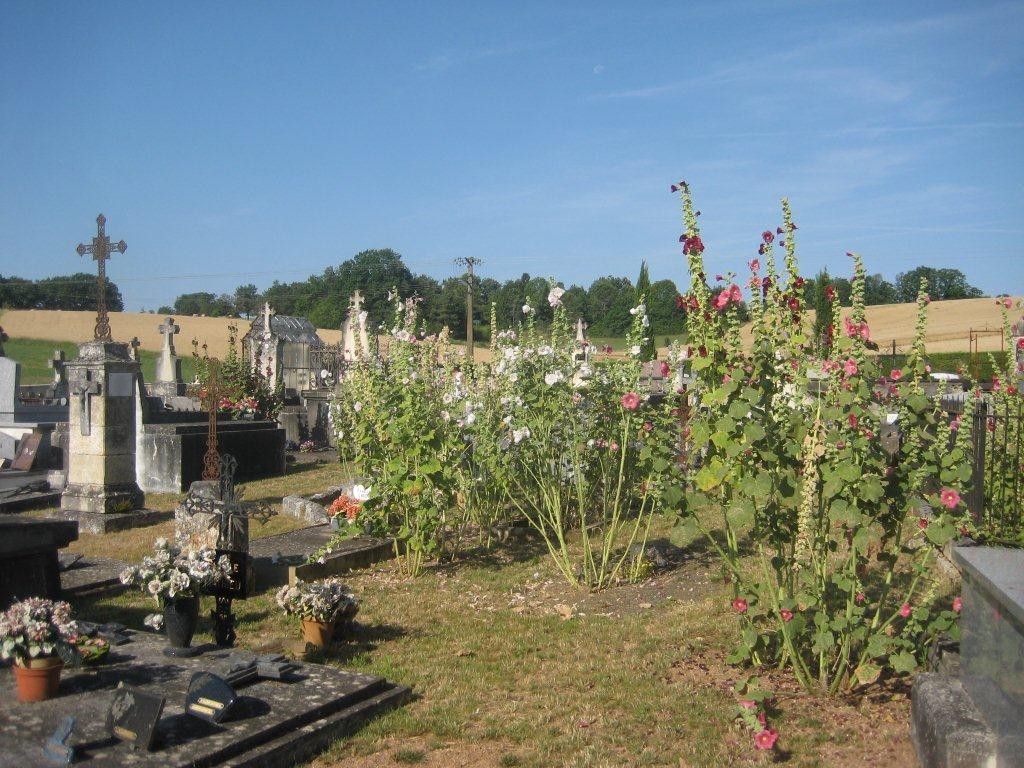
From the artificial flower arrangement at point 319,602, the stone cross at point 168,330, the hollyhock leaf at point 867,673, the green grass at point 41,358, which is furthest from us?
the green grass at point 41,358

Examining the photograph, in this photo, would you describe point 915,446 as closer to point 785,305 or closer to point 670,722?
point 785,305

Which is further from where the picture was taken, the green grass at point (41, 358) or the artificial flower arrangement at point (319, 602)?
the green grass at point (41, 358)

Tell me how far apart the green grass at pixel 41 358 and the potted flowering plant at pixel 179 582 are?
37.1 m

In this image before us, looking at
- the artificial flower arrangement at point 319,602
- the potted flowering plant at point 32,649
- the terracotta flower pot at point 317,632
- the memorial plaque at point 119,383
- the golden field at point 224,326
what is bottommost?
the terracotta flower pot at point 317,632

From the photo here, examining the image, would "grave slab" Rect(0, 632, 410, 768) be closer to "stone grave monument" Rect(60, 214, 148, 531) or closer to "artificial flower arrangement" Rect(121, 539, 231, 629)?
"artificial flower arrangement" Rect(121, 539, 231, 629)

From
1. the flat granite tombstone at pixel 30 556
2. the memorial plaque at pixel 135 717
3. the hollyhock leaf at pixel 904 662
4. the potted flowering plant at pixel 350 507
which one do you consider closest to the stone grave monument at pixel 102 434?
the potted flowering plant at pixel 350 507

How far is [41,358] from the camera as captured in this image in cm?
4700

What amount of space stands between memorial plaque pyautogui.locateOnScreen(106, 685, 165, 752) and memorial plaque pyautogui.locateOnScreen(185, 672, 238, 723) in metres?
0.17

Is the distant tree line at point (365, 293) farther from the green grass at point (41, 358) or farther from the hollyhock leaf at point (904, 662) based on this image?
the hollyhock leaf at point (904, 662)

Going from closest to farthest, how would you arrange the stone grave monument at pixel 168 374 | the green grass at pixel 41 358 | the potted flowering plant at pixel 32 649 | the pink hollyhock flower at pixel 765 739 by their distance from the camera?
the pink hollyhock flower at pixel 765 739, the potted flowering plant at pixel 32 649, the stone grave monument at pixel 168 374, the green grass at pixel 41 358

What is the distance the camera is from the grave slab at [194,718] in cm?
359

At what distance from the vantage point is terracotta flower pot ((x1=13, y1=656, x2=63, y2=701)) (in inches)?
158

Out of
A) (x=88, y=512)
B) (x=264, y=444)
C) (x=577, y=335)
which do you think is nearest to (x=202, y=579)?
(x=577, y=335)

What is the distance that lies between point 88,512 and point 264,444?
4.10 meters
